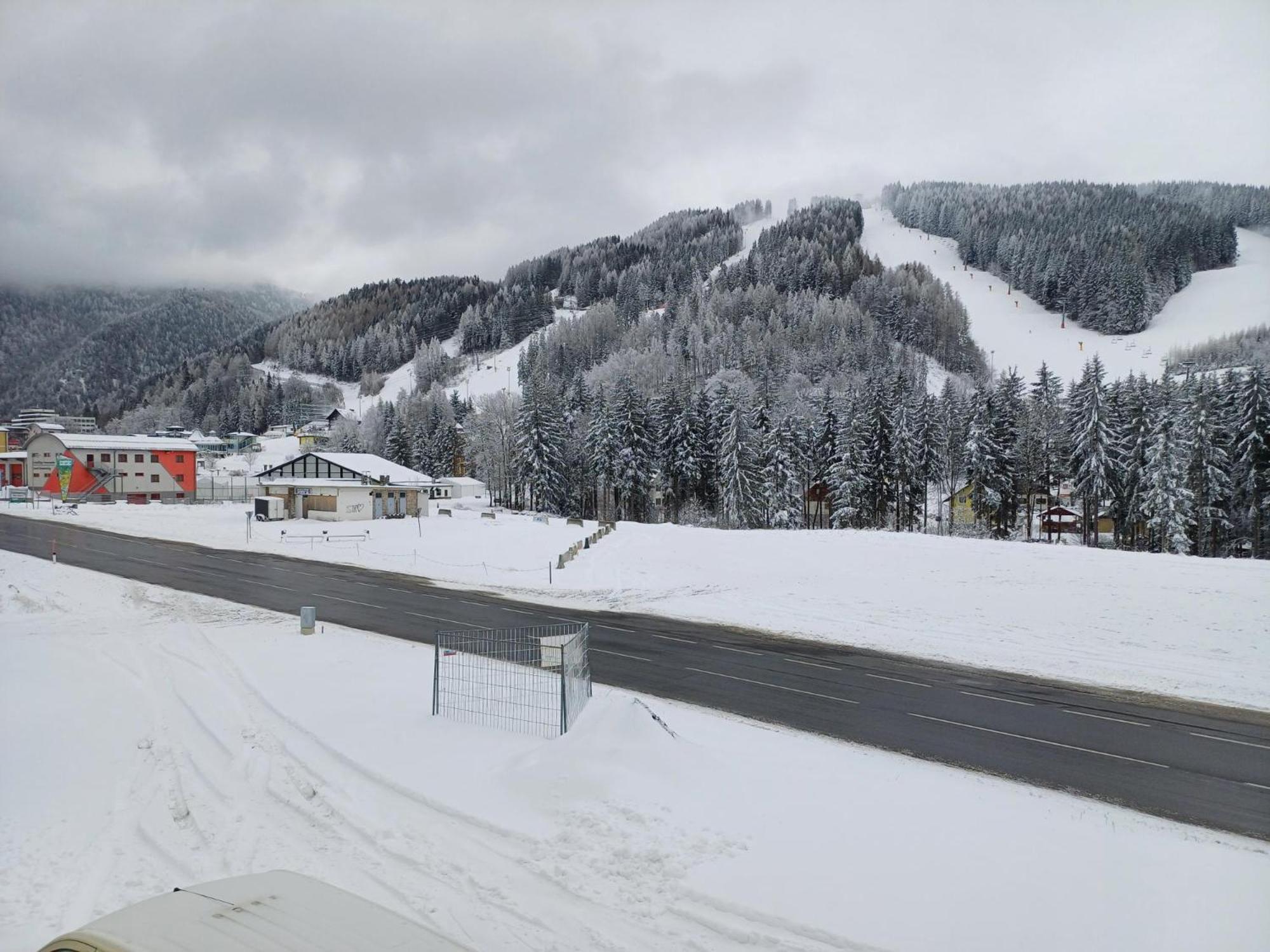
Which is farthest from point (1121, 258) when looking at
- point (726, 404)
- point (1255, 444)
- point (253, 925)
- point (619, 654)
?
point (253, 925)

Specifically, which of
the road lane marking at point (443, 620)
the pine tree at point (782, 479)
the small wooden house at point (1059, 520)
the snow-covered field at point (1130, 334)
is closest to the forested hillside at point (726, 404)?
the pine tree at point (782, 479)

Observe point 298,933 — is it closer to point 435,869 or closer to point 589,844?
point 435,869

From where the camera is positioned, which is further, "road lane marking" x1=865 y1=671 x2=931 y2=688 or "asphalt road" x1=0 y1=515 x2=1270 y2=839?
"road lane marking" x1=865 y1=671 x2=931 y2=688

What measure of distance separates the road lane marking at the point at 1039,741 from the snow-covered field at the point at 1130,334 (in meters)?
138

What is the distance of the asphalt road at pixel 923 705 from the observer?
35.7ft

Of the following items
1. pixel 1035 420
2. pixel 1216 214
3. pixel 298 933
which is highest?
pixel 1216 214

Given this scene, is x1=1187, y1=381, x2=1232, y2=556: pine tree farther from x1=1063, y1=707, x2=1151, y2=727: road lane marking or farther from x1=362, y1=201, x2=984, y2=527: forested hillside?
x1=1063, y1=707, x2=1151, y2=727: road lane marking

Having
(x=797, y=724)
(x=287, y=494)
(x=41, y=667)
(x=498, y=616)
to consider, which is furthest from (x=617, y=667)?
(x=287, y=494)

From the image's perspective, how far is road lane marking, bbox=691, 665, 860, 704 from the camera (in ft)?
49.2

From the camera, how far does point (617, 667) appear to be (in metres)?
17.4

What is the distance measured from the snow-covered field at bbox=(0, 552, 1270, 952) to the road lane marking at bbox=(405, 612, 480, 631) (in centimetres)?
905

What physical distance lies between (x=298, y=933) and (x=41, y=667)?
15.8 metres

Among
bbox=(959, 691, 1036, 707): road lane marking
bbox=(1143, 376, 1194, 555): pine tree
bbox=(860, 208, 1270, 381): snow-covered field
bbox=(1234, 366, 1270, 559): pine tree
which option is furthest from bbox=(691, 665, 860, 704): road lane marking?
bbox=(860, 208, 1270, 381): snow-covered field

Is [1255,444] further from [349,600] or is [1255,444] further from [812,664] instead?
[349,600]
